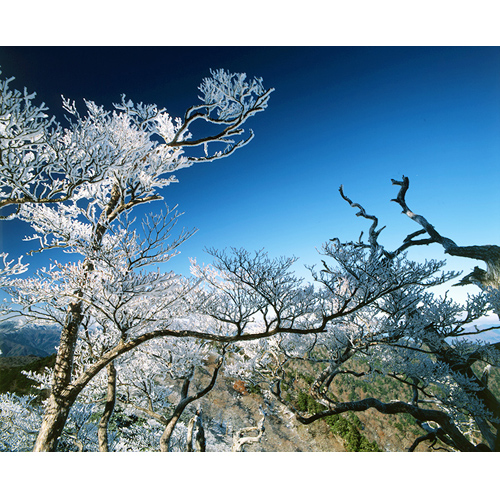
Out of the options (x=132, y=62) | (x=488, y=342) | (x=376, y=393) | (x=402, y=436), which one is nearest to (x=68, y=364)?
(x=132, y=62)

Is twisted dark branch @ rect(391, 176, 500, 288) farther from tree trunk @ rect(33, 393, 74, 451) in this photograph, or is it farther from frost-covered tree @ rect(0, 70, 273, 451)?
tree trunk @ rect(33, 393, 74, 451)

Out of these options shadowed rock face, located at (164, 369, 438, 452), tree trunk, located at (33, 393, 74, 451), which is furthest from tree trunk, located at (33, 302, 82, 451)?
shadowed rock face, located at (164, 369, 438, 452)

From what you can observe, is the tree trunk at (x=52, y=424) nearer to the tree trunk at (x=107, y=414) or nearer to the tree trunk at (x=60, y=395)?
the tree trunk at (x=60, y=395)

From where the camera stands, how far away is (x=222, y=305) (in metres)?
3.24

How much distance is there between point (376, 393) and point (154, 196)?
6984 millimetres

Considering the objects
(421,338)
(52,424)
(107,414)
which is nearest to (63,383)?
(52,424)

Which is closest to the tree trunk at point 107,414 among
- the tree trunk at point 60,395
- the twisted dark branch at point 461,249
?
the tree trunk at point 60,395

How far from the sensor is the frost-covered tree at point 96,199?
1.65m

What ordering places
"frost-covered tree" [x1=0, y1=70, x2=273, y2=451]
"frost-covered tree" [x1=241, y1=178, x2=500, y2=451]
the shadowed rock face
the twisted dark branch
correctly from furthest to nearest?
the shadowed rock face, the twisted dark branch, "frost-covered tree" [x1=241, y1=178, x2=500, y2=451], "frost-covered tree" [x1=0, y1=70, x2=273, y2=451]

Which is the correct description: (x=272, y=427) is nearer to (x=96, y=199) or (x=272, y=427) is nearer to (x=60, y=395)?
(x=60, y=395)

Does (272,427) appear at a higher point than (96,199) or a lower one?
lower

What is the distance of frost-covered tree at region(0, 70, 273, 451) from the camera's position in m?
1.65

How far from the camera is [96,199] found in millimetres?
2230
